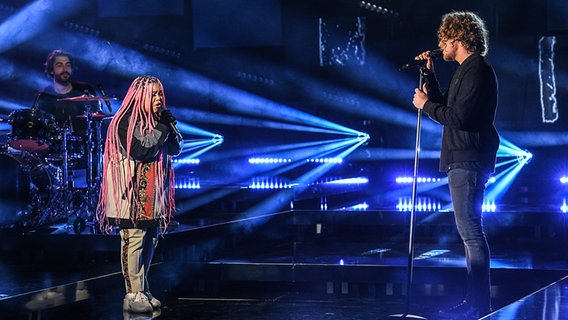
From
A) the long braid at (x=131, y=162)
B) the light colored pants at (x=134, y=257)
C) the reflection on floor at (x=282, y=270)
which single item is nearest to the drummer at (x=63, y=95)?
the reflection on floor at (x=282, y=270)

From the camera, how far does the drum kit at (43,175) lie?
5578 mm

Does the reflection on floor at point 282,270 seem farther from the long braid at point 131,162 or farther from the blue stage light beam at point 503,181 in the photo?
the blue stage light beam at point 503,181

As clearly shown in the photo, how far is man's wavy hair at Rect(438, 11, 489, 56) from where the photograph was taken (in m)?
3.26

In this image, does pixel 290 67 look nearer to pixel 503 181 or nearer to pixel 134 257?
pixel 503 181

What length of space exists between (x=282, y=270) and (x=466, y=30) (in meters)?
2.01

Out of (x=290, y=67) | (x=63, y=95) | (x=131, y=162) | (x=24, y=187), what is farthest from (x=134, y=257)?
(x=290, y=67)

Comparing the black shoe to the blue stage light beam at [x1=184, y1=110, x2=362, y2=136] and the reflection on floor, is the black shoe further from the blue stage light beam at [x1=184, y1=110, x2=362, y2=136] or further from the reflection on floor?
the blue stage light beam at [x1=184, y1=110, x2=362, y2=136]

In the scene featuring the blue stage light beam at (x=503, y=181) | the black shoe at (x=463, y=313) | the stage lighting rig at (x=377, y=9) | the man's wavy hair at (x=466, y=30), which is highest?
the stage lighting rig at (x=377, y=9)

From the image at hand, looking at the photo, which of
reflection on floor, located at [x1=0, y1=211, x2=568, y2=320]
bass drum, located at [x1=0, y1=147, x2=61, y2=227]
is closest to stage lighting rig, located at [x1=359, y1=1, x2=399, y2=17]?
reflection on floor, located at [x1=0, y1=211, x2=568, y2=320]

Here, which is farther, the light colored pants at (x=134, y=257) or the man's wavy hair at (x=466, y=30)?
the light colored pants at (x=134, y=257)

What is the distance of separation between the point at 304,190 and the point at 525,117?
3.70 meters

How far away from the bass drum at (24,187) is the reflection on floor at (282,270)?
276 mm

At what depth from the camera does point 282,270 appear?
4.72m

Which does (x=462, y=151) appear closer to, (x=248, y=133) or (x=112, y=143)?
(x=112, y=143)
